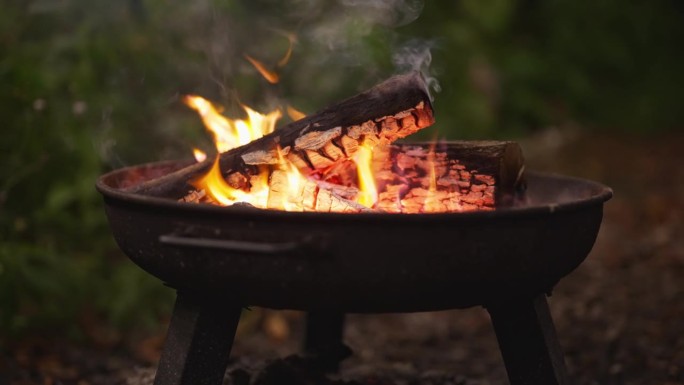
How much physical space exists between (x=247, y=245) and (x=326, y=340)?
41.9 inches

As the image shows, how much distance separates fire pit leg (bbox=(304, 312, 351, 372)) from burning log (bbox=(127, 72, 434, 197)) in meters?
0.72

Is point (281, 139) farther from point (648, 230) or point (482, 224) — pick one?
point (648, 230)

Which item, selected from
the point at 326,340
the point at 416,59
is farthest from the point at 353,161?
the point at 326,340

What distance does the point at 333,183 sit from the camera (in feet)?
6.97

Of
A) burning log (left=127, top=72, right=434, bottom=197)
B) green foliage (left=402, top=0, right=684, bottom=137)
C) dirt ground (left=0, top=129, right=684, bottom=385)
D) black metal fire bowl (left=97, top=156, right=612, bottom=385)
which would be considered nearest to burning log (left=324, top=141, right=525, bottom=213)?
burning log (left=127, top=72, right=434, bottom=197)

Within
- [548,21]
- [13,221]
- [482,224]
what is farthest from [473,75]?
[482,224]

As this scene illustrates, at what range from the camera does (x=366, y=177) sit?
2.10 metres

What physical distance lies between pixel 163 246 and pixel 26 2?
6.82 feet

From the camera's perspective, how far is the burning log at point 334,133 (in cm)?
195

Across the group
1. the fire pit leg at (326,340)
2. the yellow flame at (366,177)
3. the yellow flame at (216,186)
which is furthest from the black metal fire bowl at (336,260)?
the fire pit leg at (326,340)

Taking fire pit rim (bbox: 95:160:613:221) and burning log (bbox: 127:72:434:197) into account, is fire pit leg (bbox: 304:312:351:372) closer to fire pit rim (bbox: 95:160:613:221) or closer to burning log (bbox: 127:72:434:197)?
burning log (bbox: 127:72:434:197)

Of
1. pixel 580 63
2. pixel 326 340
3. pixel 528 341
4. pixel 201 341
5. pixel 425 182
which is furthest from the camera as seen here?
pixel 580 63

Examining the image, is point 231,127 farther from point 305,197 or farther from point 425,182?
point 425,182

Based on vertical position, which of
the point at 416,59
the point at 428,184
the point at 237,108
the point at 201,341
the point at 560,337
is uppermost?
the point at 237,108
